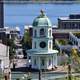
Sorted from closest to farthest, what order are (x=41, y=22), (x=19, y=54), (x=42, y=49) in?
(x=42, y=49) < (x=41, y=22) < (x=19, y=54)

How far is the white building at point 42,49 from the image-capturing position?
10469 mm

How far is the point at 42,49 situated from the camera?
10609 millimetres

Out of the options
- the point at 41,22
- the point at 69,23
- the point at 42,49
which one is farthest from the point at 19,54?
the point at 69,23

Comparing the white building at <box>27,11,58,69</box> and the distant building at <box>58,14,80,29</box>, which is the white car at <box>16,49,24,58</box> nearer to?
the white building at <box>27,11,58,69</box>

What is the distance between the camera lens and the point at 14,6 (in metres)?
53.1

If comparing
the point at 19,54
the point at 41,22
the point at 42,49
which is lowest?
the point at 19,54

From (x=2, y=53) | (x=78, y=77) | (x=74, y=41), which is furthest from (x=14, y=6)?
(x=78, y=77)

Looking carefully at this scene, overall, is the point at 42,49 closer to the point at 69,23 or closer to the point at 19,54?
the point at 19,54

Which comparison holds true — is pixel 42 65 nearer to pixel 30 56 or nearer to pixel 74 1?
pixel 30 56

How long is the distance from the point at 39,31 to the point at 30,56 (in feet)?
1.25

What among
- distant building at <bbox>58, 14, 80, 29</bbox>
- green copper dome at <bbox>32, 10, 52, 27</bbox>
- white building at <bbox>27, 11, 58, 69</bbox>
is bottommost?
distant building at <bbox>58, 14, 80, 29</bbox>

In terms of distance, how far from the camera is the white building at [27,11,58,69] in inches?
412

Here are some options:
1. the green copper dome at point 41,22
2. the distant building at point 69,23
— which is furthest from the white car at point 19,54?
the distant building at point 69,23

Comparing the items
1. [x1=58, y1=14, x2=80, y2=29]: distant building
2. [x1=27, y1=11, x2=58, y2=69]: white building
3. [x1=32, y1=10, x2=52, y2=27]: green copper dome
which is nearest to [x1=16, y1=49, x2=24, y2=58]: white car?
[x1=32, y1=10, x2=52, y2=27]: green copper dome
